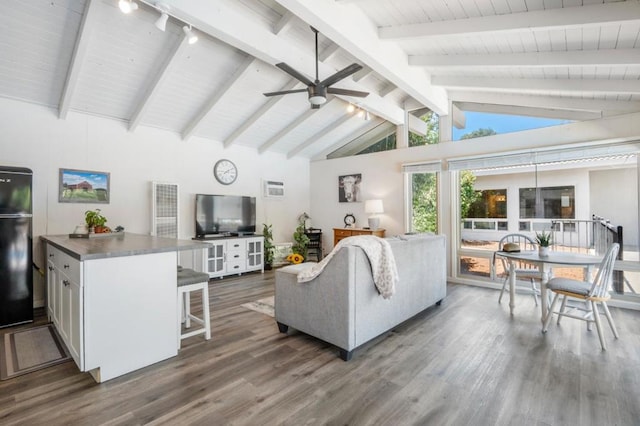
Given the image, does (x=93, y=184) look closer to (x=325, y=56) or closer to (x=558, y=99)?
(x=325, y=56)

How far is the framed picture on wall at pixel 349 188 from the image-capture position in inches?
255

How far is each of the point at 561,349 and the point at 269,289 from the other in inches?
140

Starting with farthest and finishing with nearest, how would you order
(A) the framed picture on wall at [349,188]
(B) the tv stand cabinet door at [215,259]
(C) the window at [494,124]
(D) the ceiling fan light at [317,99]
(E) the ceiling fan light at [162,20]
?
(A) the framed picture on wall at [349,188], (B) the tv stand cabinet door at [215,259], (C) the window at [494,124], (D) the ceiling fan light at [317,99], (E) the ceiling fan light at [162,20]

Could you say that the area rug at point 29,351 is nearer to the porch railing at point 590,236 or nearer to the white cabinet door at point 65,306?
the white cabinet door at point 65,306

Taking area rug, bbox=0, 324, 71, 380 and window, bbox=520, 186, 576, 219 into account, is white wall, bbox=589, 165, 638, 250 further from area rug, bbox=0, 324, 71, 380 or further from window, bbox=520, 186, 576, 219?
area rug, bbox=0, 324, 71, 380

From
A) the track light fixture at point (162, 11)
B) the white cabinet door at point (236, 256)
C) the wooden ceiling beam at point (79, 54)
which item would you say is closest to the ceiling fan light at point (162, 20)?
the track light fixture at point (162, 11)

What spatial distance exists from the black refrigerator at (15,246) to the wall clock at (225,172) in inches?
112

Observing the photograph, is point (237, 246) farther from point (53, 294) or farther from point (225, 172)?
point (53, 294)

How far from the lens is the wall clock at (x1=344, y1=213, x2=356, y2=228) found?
6.53 metres

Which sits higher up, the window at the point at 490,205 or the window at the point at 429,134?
the window at the point at 429,134

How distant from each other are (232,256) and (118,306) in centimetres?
330

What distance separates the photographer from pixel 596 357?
2.55m

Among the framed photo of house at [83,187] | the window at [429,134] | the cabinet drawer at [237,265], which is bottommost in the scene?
the cabinet drawer at [237,265]

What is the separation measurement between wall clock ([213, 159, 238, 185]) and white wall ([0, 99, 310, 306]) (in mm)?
92
